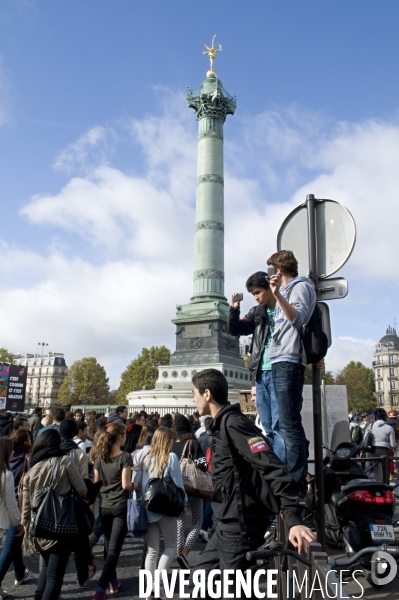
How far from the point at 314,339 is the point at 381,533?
2.06 m

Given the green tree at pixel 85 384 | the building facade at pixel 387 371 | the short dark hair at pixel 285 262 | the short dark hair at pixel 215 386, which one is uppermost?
the building facade at pixel 387 371


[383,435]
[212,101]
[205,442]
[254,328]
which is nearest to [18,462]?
[205,442]

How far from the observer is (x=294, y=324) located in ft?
12.1

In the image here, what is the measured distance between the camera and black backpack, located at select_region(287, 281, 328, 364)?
381 cm

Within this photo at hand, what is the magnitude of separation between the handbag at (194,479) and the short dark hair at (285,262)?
331 cm

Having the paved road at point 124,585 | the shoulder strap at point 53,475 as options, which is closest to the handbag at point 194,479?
the paved road at point 124,585

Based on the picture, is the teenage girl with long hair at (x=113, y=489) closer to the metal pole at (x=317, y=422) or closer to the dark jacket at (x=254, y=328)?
the dark jacket at (x=254, y=328)

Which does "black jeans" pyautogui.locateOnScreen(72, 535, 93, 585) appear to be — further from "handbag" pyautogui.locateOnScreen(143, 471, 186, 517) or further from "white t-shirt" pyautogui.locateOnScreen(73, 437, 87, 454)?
"white t-shirt" pyautogui.locateOnScreen(73, 437, 87, 454)

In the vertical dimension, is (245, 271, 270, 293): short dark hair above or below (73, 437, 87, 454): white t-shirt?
above

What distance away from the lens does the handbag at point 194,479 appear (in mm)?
6359

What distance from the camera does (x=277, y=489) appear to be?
2.57m

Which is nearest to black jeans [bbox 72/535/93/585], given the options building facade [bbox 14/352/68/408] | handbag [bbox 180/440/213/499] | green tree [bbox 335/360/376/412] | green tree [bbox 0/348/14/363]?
handbag [bbox 180/440/213/499]

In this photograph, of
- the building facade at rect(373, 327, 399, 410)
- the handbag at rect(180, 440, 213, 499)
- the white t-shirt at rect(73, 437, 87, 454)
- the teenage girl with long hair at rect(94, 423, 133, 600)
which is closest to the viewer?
the teenage girl with long hair at rect(94, 423, 133, 600)

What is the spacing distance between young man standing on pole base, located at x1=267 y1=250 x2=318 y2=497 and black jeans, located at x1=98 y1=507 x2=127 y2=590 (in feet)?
7.59
